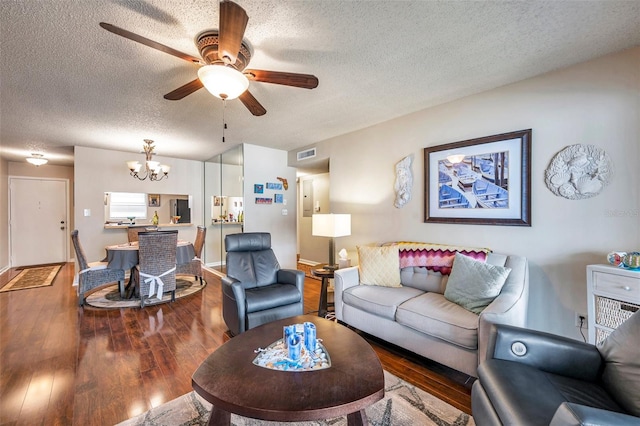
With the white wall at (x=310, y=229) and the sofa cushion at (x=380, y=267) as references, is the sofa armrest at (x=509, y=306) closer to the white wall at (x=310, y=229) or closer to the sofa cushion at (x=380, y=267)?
the sofa cushion at (x=380, y=267)

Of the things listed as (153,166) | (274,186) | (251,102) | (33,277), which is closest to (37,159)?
(33,277)

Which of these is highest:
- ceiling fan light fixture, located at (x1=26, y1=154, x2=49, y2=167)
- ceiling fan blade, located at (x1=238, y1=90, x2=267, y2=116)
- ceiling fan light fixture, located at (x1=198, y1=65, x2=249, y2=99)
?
ceiling fan light fixture, located at (x1=26, y1=154, x2=49, y2=167)

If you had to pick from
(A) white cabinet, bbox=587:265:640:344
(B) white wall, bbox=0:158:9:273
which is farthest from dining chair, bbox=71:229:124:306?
(A) white cabinet, bbox=587:265:640:344

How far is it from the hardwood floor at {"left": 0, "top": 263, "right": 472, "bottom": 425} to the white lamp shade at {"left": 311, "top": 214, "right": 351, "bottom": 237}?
1.04m

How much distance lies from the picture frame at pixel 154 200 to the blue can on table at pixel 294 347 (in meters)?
5.38

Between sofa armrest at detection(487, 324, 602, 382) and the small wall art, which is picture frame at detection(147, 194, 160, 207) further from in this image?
sofa armrest at detection(487, 324, 602, 382)

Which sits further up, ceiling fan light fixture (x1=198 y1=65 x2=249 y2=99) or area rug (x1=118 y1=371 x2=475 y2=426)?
ceiling fan light fixture (x1=198 y1=65 x2=249 y2=99)

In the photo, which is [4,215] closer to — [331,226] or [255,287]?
[255,287]

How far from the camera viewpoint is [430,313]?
2092 mm

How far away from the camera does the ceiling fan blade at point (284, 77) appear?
1.84 metres

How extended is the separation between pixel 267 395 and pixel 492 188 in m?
2.66

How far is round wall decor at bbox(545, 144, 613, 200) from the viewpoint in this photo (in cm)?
209

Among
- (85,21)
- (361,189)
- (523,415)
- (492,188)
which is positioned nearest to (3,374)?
(85,21)

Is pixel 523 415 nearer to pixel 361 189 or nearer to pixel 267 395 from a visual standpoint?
pixel 267 395
